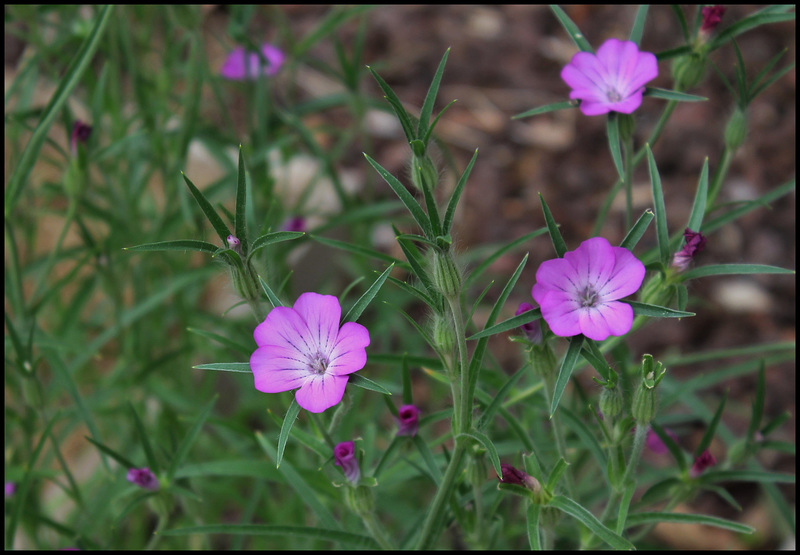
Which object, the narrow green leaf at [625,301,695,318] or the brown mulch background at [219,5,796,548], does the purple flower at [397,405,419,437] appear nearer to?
the narrow green leaf at [625,301,695,318]

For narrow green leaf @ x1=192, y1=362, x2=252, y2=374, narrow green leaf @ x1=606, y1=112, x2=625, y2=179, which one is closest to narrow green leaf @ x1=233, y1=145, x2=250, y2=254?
narrow green leaf @ x1=192, y1=362, x2=252, y2=374

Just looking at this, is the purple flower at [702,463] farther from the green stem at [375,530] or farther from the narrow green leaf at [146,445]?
the narrow green leaf at [146,445]

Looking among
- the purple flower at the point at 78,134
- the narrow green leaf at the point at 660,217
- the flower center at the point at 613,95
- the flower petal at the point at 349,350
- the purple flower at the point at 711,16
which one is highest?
the purple flower at the point at 711,16

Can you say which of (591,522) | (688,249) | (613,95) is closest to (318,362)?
(591,522)

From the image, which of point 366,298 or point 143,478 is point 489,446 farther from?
point 143,478

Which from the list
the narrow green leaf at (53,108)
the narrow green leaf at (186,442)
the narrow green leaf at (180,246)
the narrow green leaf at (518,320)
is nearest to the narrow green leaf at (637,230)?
the narrow green leaf at (518,320)

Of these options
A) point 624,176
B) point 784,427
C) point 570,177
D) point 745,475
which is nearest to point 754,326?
point 784,427
